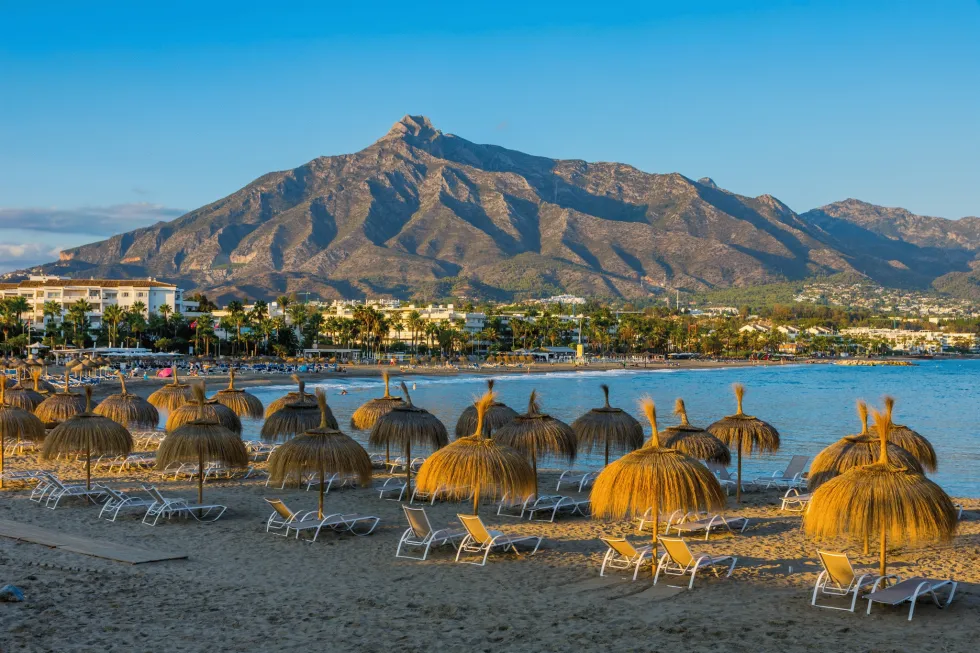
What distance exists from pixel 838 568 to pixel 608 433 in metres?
7.19

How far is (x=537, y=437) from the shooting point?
15.0m

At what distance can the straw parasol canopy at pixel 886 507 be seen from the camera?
921 cm

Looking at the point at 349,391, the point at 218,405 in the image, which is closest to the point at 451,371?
the point at 349,391

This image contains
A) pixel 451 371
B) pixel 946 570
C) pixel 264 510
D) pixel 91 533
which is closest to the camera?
pixel 946 570

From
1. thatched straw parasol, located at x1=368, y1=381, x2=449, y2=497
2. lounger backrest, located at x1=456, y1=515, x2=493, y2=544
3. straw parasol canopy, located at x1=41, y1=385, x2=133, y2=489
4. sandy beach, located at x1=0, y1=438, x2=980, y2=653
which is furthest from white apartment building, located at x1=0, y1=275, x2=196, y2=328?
lounger backrest, located at x1=456, y1=515, x2=493, y2=544

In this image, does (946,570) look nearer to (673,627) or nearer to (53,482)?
(673,627)

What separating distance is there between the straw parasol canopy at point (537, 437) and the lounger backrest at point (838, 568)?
5958mm

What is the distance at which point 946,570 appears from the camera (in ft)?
37.5

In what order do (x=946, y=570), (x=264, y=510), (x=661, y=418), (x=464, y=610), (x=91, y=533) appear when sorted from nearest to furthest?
(x=464, y=610) → (x=946, y=570) → (x=91, y=533) → (x=264, y=510) → (x=661, y=418)

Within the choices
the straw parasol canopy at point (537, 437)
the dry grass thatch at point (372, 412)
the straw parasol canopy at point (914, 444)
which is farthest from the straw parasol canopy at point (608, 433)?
the dry grass thatch at point (372, 412)

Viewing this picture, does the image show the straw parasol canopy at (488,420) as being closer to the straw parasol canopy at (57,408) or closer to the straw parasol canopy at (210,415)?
the straw parasol canopy at (210,415)

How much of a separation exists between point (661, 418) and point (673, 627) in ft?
115

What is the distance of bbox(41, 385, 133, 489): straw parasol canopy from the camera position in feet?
52.6

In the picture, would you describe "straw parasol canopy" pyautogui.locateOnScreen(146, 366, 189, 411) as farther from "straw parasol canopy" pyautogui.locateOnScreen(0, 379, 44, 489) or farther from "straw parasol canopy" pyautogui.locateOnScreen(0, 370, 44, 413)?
"straw parasol canopy" pyautogui.locateOnScreen(0, 379, 44, 489)
